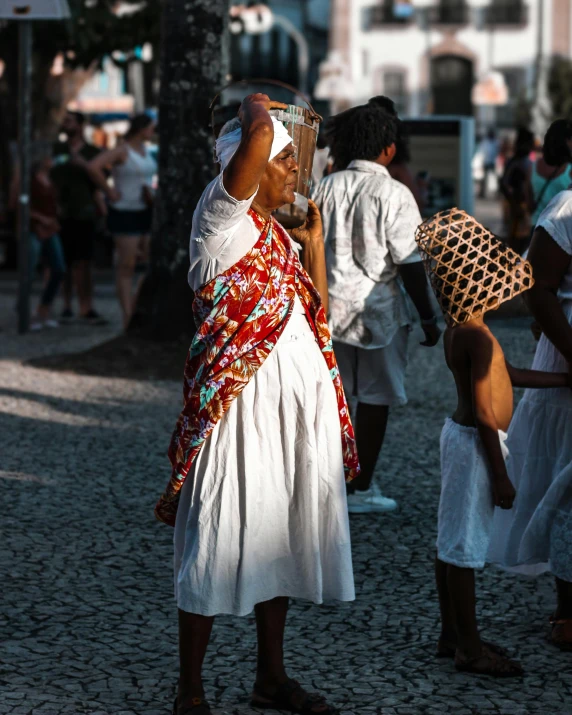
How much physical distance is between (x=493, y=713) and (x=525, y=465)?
3.44 feet

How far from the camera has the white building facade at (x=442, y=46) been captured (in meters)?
53.6

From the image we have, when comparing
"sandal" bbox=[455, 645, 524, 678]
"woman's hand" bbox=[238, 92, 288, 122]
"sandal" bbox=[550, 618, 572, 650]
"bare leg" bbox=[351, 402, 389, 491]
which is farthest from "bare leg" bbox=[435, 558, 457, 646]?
"bare leg" bbox=[351, 402, 389, 491]

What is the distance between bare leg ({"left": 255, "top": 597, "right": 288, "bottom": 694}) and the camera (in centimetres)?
407

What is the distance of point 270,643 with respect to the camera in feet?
13.5

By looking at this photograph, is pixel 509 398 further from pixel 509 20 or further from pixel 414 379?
pixel 509 20

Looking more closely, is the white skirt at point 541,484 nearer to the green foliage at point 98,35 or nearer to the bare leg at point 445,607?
the bare leg at point 445,607

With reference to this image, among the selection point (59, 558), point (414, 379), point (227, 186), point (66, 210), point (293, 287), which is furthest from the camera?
point (66, 210)

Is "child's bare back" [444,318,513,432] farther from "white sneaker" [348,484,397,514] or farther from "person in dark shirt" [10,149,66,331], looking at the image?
"person in dark shirt" [10,149,66,331]

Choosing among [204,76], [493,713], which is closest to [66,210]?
[204,76]

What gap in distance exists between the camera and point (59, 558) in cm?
571

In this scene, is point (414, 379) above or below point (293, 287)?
below

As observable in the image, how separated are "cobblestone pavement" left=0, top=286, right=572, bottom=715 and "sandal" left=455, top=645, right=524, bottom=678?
0.04 m

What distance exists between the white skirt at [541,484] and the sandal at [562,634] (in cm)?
15

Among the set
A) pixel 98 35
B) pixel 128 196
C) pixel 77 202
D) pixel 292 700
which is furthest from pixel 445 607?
pixel 98 35
